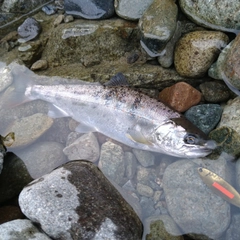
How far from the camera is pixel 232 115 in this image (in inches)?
182

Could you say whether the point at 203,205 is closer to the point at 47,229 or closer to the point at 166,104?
the point at 166,104

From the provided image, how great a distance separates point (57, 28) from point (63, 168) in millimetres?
2903

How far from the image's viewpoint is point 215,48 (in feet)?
16.1

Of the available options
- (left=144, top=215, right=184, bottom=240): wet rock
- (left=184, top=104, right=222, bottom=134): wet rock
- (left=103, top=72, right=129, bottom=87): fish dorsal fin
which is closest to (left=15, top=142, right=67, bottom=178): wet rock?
(left=103, top=72, right=129, bottom=87): fish dorsal fin

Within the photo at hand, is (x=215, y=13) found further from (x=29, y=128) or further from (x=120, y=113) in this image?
(x=29, y=128)

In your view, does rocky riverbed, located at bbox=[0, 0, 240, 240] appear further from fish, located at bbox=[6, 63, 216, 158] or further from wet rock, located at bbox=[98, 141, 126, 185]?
fish, located at bbox=[6, 63, 216, 158]

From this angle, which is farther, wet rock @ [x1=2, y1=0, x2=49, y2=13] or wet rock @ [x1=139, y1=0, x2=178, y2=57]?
wet rock @ [x1=2, y1=0, x2=49, y2=13]

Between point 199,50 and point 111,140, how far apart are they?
78.1 inches

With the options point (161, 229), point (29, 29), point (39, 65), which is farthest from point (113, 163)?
point (29, 29)

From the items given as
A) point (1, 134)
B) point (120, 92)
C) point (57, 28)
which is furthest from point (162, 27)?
point (1, 134)

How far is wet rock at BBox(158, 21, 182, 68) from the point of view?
5.19m

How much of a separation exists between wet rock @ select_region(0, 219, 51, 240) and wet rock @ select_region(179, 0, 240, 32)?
4.00m

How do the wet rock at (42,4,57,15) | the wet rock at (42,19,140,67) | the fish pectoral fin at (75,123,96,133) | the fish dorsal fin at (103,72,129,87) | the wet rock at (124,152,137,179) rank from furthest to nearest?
the wet rock at (42,4,57,15) → the wet rock at (42,19,140,67) → the fish pectoral fin at (75,123,96,133) → the fish dorsal fin at (103,72,129,87) → the wet rock at (124,152,137,179)

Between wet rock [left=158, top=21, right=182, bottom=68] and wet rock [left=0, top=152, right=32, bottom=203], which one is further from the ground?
wet rock [left=158, top=21, right=182, bottom=68]
